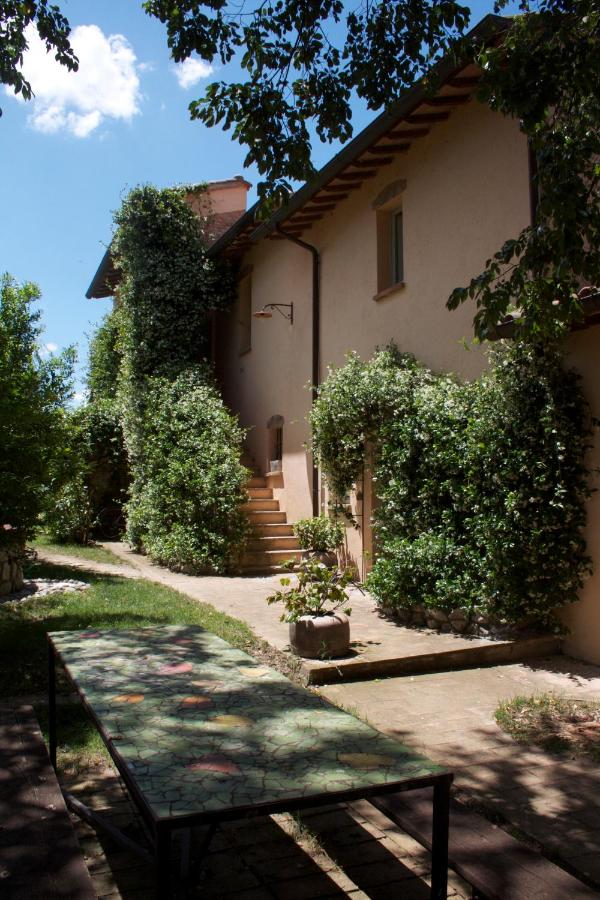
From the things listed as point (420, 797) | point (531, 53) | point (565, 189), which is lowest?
point (420, 797)

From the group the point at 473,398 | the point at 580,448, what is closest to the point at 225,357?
the point at 473,398

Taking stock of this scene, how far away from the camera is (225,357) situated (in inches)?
616

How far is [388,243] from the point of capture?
9516 millimetres

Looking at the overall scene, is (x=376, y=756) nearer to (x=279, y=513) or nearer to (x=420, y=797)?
(x=420, y=797)

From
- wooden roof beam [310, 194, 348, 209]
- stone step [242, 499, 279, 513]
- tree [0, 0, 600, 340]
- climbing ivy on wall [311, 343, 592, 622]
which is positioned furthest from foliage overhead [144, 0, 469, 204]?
stone step [242, 499, 279, 513]

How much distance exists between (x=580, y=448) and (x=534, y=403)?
52 centimetres

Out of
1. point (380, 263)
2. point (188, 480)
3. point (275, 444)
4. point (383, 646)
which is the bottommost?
point (383, 646)

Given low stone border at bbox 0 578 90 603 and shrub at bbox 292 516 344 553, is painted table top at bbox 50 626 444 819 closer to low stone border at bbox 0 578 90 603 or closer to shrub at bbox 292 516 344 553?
low stone border at bbox 0 578 90 603

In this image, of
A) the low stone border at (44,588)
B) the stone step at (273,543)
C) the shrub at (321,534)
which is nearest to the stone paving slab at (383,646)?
the low stone border at (44,588)

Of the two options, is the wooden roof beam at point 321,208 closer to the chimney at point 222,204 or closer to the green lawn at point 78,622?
the chimney at point 222,204

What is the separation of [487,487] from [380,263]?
419 centimetres

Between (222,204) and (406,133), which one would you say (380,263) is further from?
(222,204)

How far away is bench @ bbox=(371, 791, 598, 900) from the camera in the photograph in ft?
6.84

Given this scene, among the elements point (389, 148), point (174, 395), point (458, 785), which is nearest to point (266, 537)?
point (174, 395)
